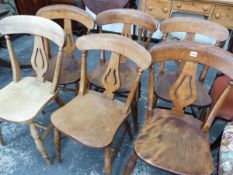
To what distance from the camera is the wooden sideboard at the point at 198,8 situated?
6.51ft

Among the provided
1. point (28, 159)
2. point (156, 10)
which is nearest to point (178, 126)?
point (28, 159)

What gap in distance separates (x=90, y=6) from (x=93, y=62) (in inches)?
27.1

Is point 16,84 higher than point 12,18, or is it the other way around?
point 12,18

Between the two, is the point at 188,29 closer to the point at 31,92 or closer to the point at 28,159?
the point at 31,92

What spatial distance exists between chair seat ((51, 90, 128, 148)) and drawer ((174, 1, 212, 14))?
4.51 feet

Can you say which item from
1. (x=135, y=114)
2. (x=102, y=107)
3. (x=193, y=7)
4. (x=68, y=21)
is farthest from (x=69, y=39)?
(x=193, y=7)

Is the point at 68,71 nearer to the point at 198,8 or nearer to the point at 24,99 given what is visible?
the point at 24,99

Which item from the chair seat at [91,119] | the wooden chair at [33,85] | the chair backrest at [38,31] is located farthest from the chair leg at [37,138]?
the chair backrest at [38,31]

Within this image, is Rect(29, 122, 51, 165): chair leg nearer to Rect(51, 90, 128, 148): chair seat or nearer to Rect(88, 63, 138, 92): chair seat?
Rect(51, 90, 128, 148): chair seat

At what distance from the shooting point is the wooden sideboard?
6.51 ft

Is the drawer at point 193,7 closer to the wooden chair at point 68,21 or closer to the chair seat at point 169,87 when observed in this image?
the chair seat at point 169,87

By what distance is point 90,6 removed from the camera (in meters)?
2.51

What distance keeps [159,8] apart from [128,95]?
134 centimetres

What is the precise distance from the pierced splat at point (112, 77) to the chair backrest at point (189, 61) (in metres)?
0.22
